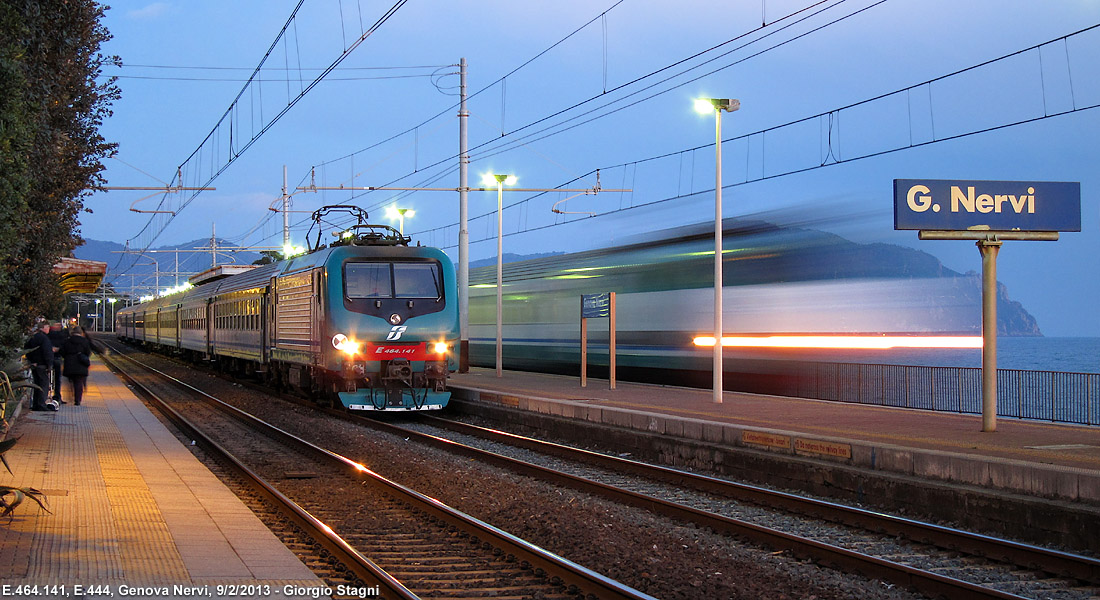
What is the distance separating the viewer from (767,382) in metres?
21.7

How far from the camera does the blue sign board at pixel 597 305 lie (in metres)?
21.8

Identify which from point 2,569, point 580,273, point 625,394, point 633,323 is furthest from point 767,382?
point 2,569

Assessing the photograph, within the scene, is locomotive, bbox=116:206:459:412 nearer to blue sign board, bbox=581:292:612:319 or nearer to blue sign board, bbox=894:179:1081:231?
blue sign board, bbox=581:292:612:319

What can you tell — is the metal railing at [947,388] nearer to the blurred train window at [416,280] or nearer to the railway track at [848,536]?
the railway track at [848,536]

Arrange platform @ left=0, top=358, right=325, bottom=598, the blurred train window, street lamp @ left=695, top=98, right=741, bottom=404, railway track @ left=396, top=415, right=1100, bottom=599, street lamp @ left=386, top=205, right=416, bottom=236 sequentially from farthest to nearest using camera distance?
1. street lamp @ left=386, top=205, right=416, bottom=236
2. the blurred train window
3. street lamp @ left=695, top=98, right=741, bottom=404
4. railway track @ left=396, top=415, right=1100, bottom=599
5. platform @ left=0, top=358, right=325, bottom=598

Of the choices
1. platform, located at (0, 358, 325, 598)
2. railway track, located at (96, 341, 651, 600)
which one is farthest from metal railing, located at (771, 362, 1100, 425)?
platform, located at (0, 358, 325, 598)

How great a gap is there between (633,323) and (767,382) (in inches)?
183

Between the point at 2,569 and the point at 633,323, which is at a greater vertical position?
the point at 633,323

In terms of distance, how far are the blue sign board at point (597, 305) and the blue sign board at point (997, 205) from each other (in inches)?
351

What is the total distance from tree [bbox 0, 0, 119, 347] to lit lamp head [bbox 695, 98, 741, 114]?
32.2 feet

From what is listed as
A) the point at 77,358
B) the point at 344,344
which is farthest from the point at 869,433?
the point at 77,358

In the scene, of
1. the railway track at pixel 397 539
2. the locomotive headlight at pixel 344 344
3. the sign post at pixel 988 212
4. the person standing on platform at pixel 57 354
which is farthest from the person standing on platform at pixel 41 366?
the sign post at pixel 988 212

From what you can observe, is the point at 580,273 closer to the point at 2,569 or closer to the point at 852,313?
the point at 852,313

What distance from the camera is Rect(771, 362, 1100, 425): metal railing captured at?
52.5 ft
